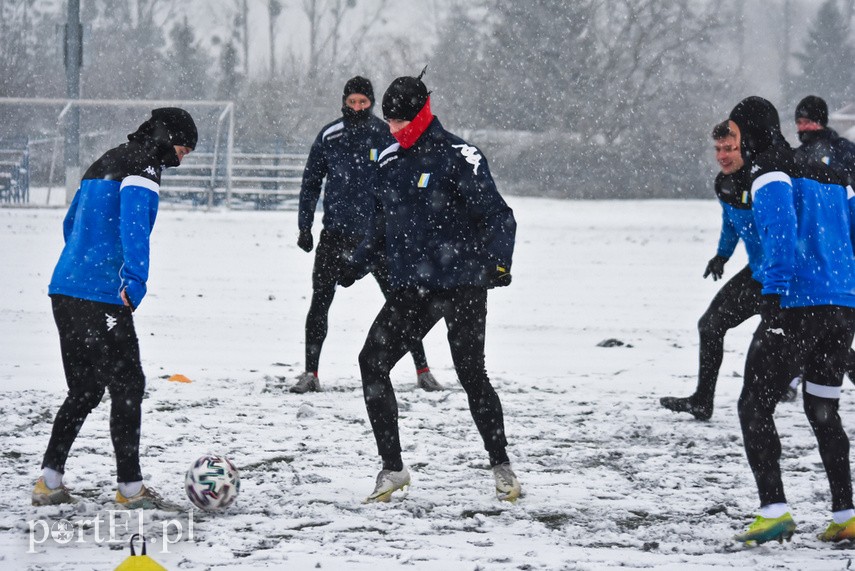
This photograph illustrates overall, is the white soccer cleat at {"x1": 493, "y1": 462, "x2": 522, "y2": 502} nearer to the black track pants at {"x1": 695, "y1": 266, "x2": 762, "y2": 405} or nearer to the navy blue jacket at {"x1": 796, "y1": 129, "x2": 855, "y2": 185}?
the black track pants at {"x1": 695, "y1": 266, "x2": 762, "y2": 405}

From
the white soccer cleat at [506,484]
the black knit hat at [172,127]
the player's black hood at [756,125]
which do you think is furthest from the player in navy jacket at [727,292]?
the black knit hat at [172,127]

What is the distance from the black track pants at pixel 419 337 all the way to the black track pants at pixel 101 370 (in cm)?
101

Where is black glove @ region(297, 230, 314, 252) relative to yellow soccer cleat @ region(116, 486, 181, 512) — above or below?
above

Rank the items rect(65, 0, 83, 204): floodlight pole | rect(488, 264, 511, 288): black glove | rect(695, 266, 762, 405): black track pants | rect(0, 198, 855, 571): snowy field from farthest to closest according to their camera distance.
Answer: rect(65, 0, 83, 204): floodlight pole < rect(695, 266, 762, 405): black track pants < rect(488, 264, 511, 288): black glove < rect(0, 198, 855, 571): snowy field

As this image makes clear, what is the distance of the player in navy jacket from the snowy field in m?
0.15

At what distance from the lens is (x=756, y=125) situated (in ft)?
14.0

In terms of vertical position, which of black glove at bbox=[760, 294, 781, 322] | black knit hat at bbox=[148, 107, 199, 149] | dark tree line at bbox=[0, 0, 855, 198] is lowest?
black glove at bbox=[760, 294, 781, 322]

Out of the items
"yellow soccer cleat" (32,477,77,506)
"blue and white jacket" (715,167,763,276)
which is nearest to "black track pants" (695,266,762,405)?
"blue and white jacket" (715,167,763,276)

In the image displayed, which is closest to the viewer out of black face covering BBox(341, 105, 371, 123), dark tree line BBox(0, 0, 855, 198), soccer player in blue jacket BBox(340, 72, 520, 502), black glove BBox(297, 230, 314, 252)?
soccer player in blue jacket BBox(340, 72, 520, 502)

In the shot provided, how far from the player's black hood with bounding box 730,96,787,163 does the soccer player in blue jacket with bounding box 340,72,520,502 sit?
1055 millimetres

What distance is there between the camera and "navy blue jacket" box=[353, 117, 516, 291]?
4738mm

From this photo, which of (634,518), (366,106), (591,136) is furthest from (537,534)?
(591,136)

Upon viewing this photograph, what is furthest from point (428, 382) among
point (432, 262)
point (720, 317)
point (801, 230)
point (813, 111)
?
point (801, 230)

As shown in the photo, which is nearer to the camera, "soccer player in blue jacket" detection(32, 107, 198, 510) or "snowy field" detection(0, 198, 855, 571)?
"snowy field" detection(0, 198, 855, 571)
